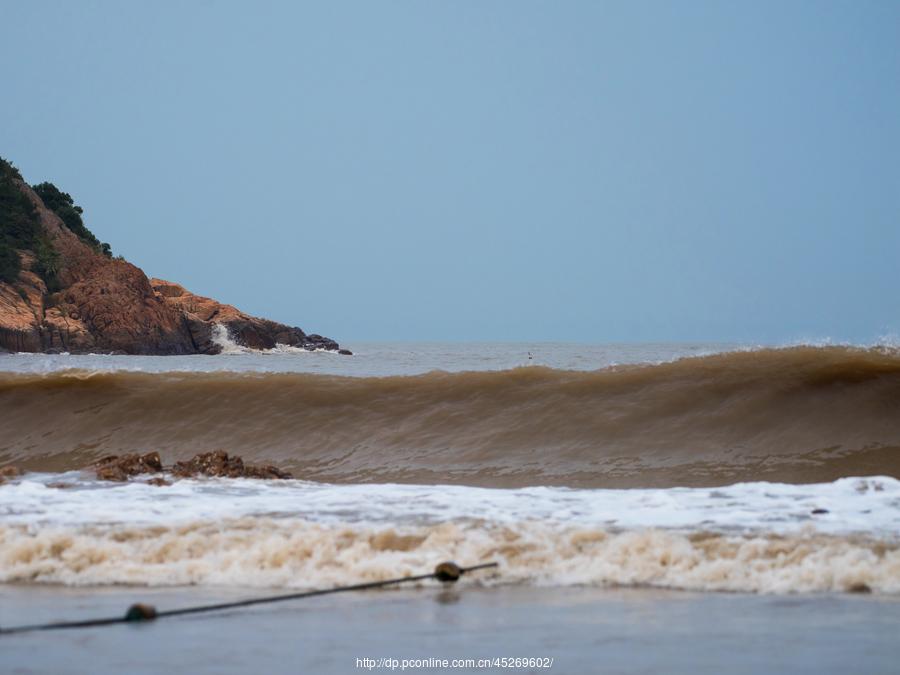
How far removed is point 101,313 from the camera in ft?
197

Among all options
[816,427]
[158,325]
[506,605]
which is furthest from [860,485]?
[158,325]

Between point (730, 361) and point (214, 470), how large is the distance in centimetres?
657

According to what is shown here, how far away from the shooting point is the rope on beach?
14.8 ft

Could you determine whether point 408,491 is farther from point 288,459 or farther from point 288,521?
point 288,459

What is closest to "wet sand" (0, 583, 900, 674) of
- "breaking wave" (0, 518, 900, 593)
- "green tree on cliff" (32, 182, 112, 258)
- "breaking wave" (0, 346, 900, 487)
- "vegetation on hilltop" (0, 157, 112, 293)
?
"breaking wave" (0, 518, 900, 593)

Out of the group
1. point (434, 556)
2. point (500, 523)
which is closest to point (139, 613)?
point (434, 556)

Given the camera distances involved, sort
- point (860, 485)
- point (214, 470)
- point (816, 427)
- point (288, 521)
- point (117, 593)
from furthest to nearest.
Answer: point (816, 427) < point (214, 470) < point (860, 485) < point (288, 521) < point (117, 593)

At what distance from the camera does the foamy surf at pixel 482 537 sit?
5.32 m

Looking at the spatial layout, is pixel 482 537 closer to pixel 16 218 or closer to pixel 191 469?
pixel 191 469

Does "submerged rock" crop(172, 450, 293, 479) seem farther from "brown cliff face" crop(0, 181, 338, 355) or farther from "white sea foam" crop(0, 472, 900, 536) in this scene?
"brown cliff face" crop(0, 181, 338, 355)

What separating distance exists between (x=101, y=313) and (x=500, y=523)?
57.6 meters

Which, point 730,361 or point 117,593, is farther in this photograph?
point 730,361

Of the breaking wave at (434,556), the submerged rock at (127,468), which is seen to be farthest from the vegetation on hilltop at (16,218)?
the breaking wave at (434,556)

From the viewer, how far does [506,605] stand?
4812mm
